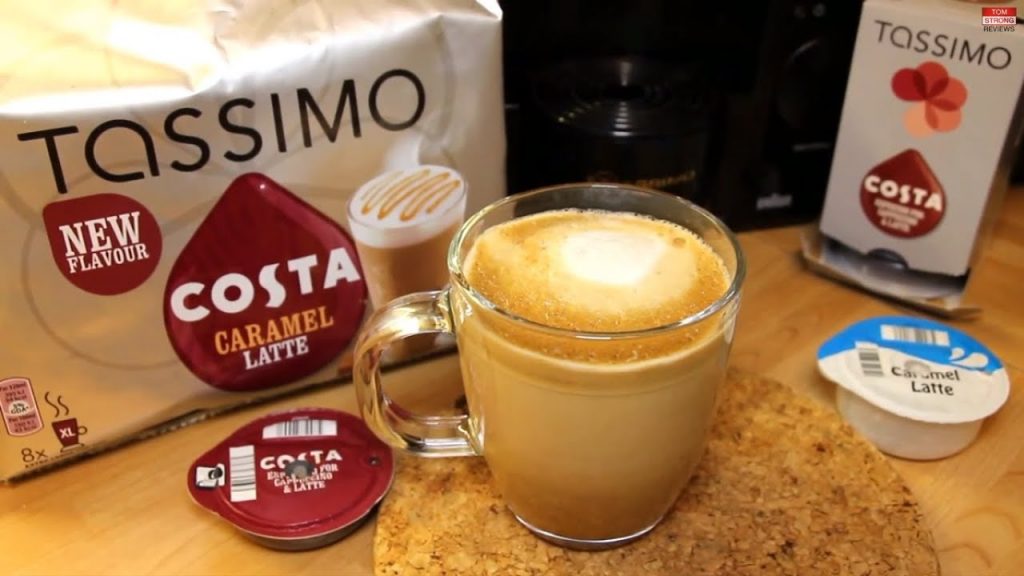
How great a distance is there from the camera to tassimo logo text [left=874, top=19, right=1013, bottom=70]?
70 centimetres

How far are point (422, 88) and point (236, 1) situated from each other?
0.13m

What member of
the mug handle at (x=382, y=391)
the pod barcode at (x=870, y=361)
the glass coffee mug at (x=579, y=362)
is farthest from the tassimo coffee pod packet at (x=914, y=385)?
the mug handle at (x=382, y=391)

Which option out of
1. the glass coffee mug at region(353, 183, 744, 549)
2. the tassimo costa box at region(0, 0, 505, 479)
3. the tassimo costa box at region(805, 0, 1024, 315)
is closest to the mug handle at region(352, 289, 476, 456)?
the glass coffee mug at region(353, 183, 744, 549)

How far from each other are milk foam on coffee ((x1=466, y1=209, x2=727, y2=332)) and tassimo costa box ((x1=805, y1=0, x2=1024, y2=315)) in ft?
0.82

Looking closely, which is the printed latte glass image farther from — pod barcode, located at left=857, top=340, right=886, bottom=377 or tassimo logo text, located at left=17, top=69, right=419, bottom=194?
pod barcode, located at left=857, top=340, right=886, bottom=377

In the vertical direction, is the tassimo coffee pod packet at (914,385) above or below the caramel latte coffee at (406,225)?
below

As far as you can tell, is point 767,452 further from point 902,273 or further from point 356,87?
point 356,87

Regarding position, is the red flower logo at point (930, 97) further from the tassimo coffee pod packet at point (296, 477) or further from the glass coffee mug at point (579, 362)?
A: the tassimo coffee pod packet at point (296, 477)

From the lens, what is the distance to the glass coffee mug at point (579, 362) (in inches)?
21.0

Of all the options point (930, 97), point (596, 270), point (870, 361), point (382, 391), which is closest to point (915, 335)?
point (870, 361)

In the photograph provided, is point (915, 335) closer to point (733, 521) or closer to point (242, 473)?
point (733, 521)

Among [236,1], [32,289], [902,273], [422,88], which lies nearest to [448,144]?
[422,88]

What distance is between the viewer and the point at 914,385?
686mm

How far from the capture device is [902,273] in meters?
0.84
